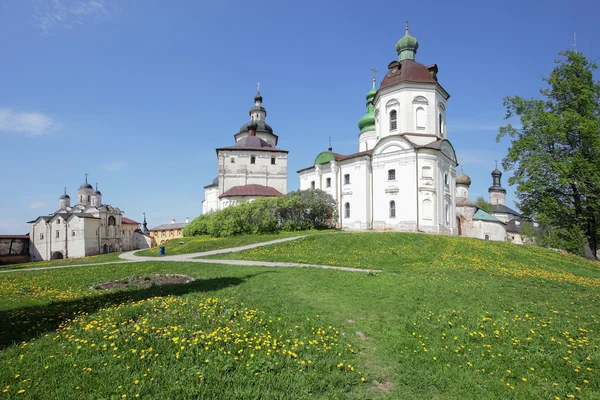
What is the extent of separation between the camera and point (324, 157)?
131 feet

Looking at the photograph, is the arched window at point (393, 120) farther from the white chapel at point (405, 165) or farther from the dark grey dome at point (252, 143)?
the dark grey dome at point (252, 143)

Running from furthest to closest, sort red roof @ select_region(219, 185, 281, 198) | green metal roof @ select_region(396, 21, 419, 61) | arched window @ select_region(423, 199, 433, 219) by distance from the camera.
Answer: red roof @ select_region(219, 185, 281, 198) < green metal roof @ select_region(396, 21, 419, 61) < arched window @ select_region(423, 199, 433, 219)

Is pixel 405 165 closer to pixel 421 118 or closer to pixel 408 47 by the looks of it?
pixel 421 118

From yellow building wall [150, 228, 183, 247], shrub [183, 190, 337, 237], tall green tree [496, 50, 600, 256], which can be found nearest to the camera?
tall green tree [496, 50, 600, 256]

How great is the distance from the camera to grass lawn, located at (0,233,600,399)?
495 cm

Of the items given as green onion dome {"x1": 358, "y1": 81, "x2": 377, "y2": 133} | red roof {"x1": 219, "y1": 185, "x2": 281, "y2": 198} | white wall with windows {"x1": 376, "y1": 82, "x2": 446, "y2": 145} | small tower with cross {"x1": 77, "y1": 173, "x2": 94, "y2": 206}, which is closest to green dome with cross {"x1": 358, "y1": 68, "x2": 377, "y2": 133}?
green onion dome {"x1": 358, "y1": 81, "x2": 377, "y2": 133}

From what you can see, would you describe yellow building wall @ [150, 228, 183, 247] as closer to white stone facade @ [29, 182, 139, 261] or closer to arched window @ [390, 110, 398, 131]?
white stone facade @ [29, 182, 139, 261]

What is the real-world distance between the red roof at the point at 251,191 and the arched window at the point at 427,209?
1903 centimetres

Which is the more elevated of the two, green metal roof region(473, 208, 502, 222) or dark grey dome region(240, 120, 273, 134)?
dark grey dome region(240, 120, 273, 134)

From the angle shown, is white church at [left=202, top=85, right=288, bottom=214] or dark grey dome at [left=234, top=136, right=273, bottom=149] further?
dark grey dome at [left=234, top=136, right=273, bottom=149]

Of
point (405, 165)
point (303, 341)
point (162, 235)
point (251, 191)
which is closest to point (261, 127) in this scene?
point (251, 191)

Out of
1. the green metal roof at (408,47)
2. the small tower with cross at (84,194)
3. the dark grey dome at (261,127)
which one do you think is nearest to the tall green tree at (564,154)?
the green metal roof at (408,47)

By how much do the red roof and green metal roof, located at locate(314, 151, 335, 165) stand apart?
7.53m

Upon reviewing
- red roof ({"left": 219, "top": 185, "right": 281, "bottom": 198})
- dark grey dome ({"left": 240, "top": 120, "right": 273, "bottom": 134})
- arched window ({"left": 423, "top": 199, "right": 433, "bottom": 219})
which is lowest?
arched window ({"left": 423, "top": 199, "right": 433, "bottom": 219})
